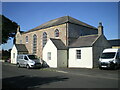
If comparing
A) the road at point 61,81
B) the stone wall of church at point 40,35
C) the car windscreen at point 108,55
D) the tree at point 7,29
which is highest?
the tree at point 7,29

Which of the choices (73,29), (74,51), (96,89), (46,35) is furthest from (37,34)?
(96,89)

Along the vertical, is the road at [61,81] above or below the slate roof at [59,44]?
below

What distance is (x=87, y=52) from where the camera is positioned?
65.1 ft

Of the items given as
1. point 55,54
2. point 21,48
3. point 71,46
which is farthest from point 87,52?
point 21,48

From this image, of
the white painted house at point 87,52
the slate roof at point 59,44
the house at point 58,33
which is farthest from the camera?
the house at point 58,33

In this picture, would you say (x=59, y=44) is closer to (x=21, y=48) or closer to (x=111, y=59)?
(x=111, y=59)

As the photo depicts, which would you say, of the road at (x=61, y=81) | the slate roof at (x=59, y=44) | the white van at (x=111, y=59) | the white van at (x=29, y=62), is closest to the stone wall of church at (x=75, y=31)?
the slate roof at (x=59, y=44)

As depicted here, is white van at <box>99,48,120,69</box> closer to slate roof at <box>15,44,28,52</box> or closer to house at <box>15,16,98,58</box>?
house at <box>15,16,98,58</box>

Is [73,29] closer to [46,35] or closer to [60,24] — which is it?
[60,24]

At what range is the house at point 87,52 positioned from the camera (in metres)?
19.5

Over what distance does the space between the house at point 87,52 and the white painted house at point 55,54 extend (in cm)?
110

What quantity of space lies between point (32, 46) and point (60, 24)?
1047cm

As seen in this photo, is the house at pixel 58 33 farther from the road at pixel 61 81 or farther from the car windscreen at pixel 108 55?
the road at pixel 61 81

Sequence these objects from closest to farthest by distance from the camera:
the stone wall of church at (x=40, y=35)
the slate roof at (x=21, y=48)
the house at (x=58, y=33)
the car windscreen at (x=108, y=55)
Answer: the car windscreen at (x=108, y=55) → the house at (x=58, y=33) → the stone wall of church at (x=40, y=35) → the slate roof at (x=21, y=48)
